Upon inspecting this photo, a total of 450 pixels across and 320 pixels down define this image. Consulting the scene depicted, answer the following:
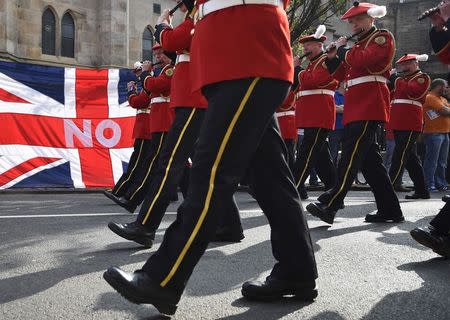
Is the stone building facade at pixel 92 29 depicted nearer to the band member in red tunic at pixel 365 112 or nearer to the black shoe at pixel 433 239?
the band member in red tunic at pixel 365 112

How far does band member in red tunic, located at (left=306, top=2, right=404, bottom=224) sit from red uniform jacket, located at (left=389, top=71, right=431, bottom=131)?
7.53 feet

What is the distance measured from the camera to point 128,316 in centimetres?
255

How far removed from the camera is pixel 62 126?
30.3 ft

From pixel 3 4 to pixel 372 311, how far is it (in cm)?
2333

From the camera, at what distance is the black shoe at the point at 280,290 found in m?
2.81

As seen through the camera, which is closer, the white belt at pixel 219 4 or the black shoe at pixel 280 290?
the white belt at pixel 219 4

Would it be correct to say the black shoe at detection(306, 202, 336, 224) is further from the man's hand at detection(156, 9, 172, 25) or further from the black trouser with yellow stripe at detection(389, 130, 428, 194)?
the black trouser with yellow stripe at detection(389, 130, 428, 194)

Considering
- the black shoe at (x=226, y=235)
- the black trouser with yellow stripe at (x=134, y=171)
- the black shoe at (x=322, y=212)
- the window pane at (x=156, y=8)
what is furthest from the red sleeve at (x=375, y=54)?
the window pane at (x=156, y=8)

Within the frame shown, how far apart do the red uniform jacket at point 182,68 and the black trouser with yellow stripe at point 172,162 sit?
2.2 inches

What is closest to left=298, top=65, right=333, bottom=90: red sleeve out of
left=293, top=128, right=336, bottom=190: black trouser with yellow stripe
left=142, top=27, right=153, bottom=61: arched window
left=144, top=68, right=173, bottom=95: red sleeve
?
left=293, top=128, right=336, bottom=190: black trouser with yellow stripe

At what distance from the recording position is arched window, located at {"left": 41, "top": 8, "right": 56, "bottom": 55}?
25.4m

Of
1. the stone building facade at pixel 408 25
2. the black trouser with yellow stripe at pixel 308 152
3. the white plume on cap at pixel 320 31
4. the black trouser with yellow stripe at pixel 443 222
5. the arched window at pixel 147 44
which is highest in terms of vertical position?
the stone building facade at pixel 408 25

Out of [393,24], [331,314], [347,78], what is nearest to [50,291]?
[331,314]

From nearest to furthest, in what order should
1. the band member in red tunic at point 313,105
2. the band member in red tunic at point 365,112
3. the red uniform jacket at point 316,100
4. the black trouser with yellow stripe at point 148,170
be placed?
the band member in red tunic at point 365,112, the black trouser with yellow stripe at point 148,170, the band member in red tunic at point 313,105, the red uniform jacket at point 316,100
